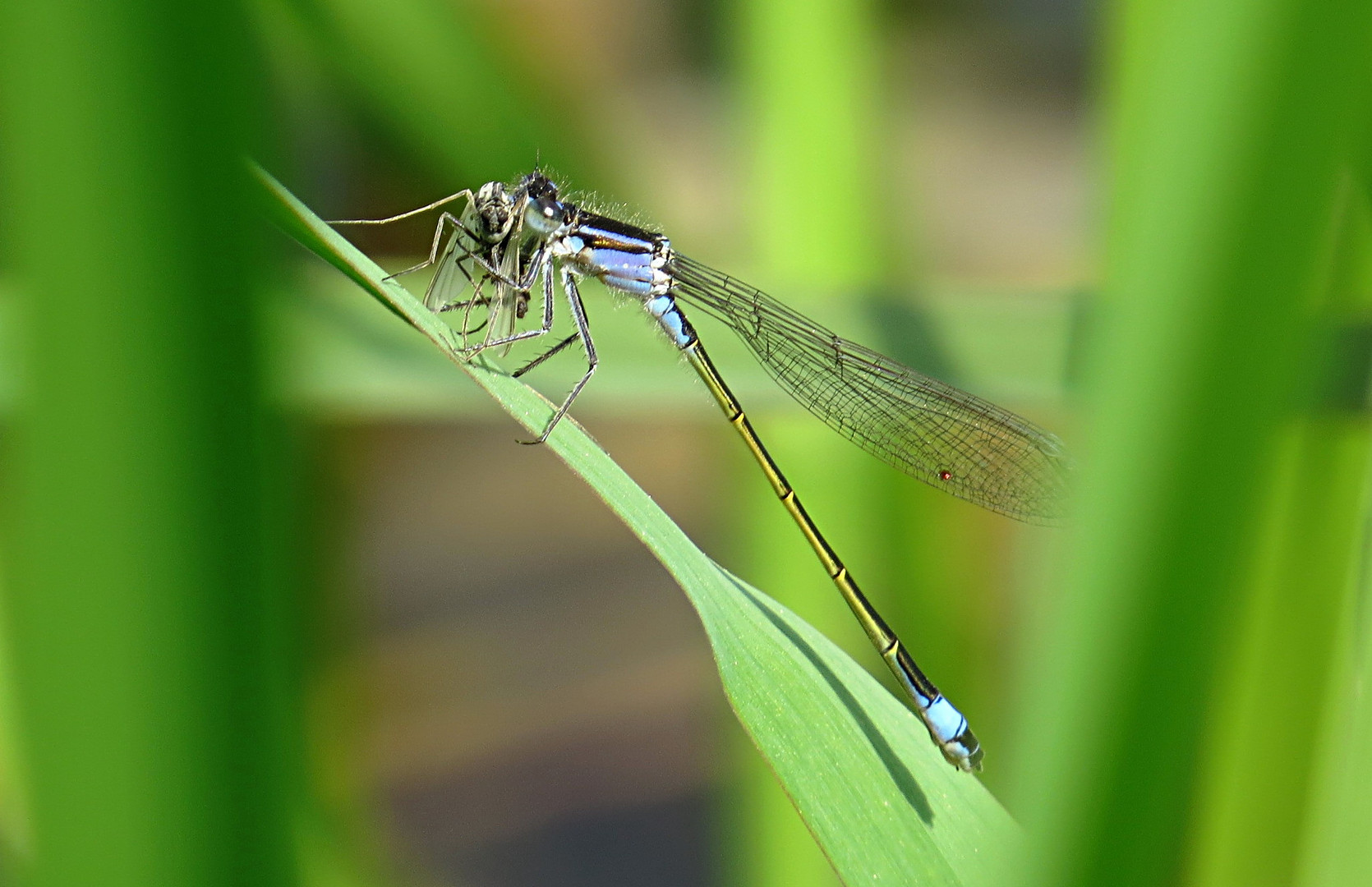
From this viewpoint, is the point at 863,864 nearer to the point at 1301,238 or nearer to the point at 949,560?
the point at 1301,238

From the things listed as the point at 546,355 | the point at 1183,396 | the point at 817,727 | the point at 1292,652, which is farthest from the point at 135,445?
the point at 1292,652

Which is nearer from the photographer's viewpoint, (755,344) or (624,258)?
(755,344)

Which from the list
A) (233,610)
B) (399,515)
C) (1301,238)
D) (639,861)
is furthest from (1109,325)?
(399,515)

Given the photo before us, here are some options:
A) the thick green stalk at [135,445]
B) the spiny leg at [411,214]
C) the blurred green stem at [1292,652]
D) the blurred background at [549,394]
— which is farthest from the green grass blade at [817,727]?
the spiny leg at [411,214]

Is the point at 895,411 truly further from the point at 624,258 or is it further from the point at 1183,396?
the point at 1183,396

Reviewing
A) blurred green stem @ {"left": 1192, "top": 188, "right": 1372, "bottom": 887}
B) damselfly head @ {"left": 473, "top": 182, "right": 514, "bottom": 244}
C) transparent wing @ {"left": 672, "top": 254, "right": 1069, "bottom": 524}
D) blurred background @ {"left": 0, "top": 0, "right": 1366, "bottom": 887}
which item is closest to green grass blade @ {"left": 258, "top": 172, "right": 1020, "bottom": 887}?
blurred background @ {"left": 0, "top": 0, "right": 1366, "bottom": 887}

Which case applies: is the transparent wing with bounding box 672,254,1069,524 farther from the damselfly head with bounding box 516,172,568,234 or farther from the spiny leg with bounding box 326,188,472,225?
the spiny leg with bounding box 326,188,472,225
